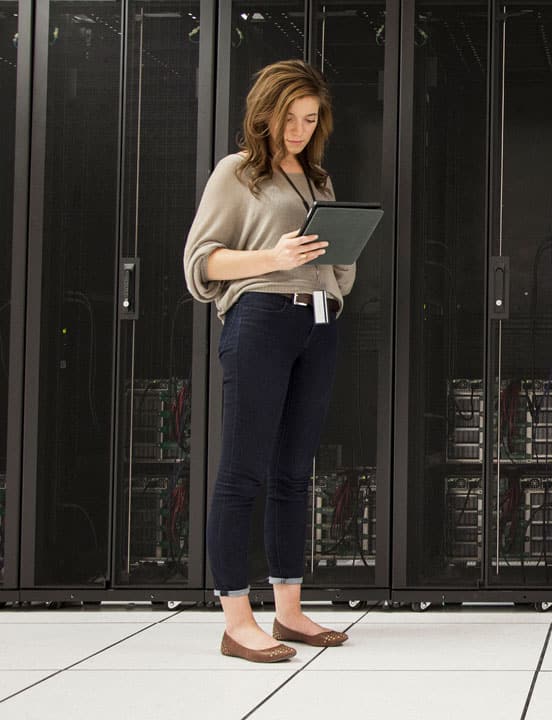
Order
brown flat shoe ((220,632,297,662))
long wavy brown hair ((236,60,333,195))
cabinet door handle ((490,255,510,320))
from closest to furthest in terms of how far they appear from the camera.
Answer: brown flat shoe ((220,632,297,662)) < long wavy brown hair ((236,60,333,195)) < cabinet door handle ((490,255,510,320))

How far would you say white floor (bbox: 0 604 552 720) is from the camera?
6.31 feet

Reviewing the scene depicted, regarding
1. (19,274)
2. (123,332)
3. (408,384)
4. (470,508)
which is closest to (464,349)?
(408,384)

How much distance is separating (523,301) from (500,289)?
0.08 meters

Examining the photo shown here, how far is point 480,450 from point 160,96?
1425 millimetres

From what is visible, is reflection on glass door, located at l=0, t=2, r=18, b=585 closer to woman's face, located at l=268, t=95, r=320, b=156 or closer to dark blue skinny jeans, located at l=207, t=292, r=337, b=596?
dark blue skinny jeans, located at l=207, t=292, r=337, b=596

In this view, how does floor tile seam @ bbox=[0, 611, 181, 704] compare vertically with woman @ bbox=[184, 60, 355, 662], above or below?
below

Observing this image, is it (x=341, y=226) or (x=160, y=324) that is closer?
(x=341, y=226)

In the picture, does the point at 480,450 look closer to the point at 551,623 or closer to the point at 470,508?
the point at 470,508

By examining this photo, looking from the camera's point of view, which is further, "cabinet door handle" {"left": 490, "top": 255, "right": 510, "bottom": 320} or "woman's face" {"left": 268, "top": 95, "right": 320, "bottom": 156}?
"cabinet door handle" {"left": 490, "top": 255, "right": 510, "bottom": 320}

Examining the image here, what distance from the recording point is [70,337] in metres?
3.19

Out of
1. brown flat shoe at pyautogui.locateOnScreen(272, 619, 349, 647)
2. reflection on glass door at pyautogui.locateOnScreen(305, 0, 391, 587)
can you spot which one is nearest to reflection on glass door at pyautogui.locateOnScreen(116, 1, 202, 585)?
reflection on glass door at pyautogui.locateOnScreen(305, 0, 391, 587)

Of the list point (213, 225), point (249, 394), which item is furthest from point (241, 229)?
point (249, 394)

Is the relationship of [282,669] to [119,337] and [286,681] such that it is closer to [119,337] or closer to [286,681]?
[286,681]

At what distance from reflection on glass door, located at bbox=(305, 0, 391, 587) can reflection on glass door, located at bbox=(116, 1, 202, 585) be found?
40 cm
